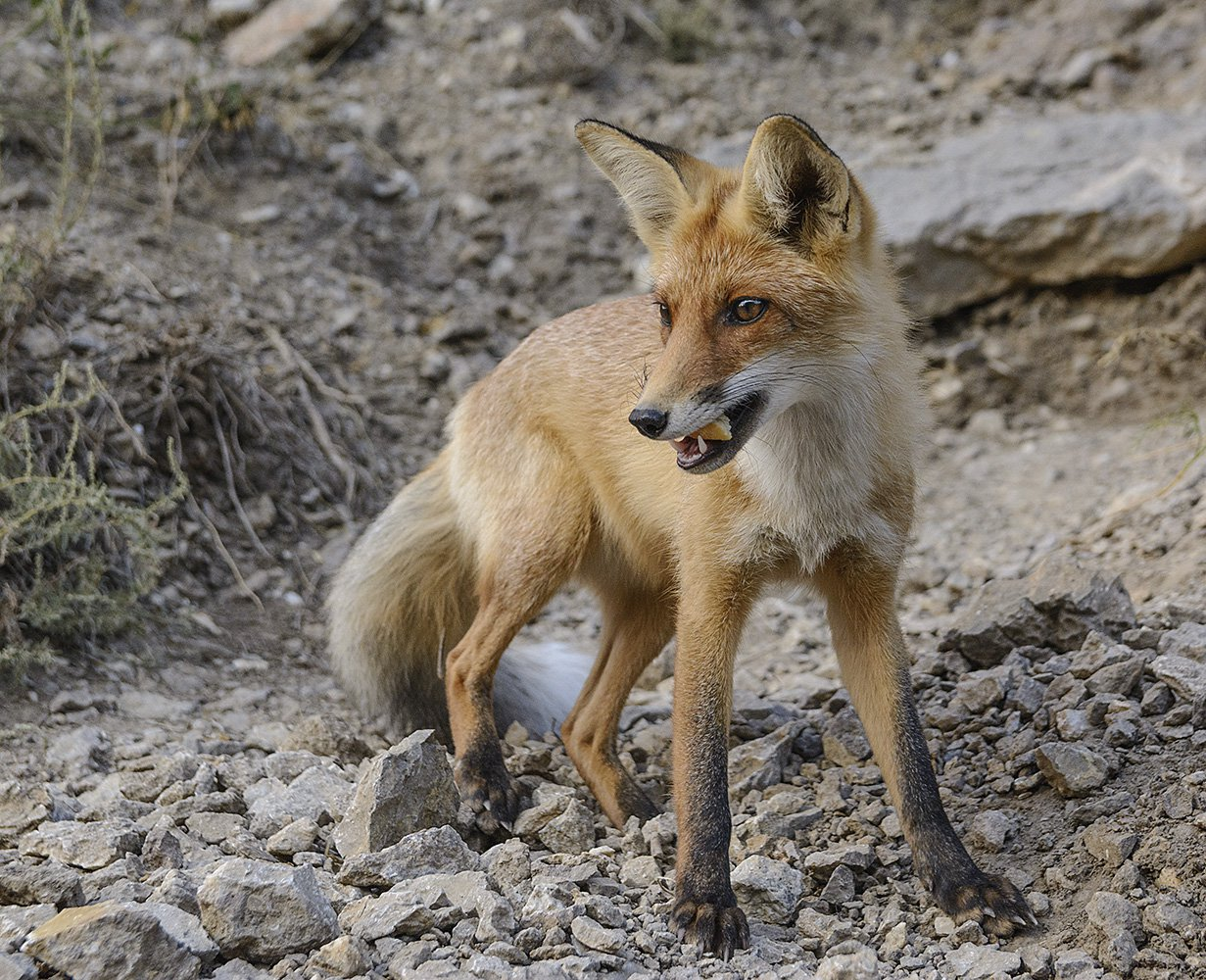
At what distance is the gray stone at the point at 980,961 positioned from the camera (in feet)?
10.3

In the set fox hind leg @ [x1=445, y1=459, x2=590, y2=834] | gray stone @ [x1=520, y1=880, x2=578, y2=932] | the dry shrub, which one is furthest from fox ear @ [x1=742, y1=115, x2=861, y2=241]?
the dry shrub

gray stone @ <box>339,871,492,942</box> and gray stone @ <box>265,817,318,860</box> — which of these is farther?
gray stone @ <box>265,817,318,860</box>

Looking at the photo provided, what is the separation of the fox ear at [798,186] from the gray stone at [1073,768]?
5.87 ft

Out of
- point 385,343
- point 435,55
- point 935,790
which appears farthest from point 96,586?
point 435,55

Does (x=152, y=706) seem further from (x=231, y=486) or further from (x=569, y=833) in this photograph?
(x=569, y=833)

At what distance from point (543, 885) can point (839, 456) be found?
1.58 metres

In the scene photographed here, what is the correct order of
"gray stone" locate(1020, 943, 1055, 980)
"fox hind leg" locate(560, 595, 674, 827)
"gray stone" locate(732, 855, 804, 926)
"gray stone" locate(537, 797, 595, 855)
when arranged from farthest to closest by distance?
"fox hind leg" locate(560, 595, 674, 827), "gray stone" locate(537, 797, 595, 855), "gray stone" locate(732, 855, 804, 926), "gray stone" locate(1020, 943, 1055, 980)

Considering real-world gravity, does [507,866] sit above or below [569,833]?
above

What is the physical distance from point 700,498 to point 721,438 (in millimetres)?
550

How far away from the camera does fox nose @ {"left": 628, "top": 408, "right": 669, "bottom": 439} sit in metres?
3.16

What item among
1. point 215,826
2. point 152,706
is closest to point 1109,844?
point 215,826

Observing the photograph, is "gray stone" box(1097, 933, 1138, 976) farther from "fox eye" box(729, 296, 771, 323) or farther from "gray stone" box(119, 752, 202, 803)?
"gray stone" box(119, 752, 202, 803)

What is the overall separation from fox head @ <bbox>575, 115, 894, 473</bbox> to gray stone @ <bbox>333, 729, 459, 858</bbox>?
125cm

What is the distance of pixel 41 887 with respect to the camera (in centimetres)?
307
